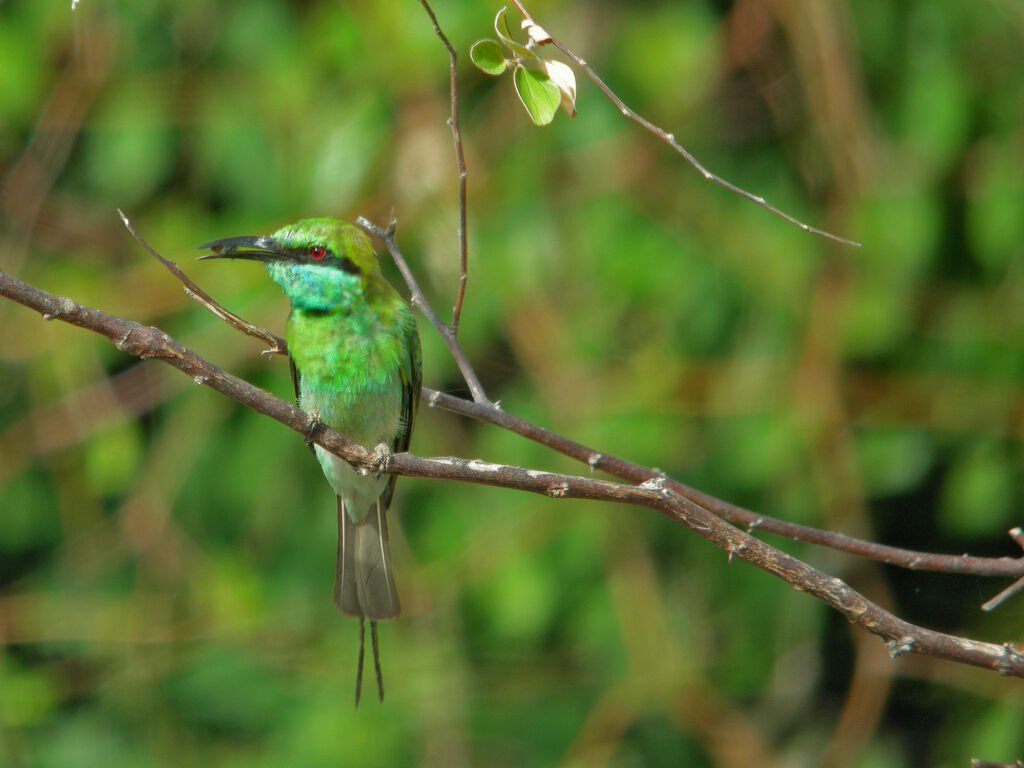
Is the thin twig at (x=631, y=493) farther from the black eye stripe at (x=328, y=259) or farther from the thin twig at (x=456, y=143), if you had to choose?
the black eye stripe at (x=328, y=259)

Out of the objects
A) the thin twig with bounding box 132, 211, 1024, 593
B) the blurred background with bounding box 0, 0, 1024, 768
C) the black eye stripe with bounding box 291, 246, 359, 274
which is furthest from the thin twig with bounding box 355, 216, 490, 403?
the blurred background with bounding box 0, 0, 1024, 768

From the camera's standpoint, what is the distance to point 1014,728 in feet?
11.3

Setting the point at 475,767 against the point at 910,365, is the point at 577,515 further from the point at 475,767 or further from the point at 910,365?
the point at 910,365

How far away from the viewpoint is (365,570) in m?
2.89

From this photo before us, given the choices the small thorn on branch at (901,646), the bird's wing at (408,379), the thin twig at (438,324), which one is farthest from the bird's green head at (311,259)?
the small thorn on branch at (901,646)

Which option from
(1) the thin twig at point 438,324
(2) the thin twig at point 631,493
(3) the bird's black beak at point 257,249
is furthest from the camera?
(3) the bird's black beak at point 257,249

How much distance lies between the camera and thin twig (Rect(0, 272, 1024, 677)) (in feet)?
5.20

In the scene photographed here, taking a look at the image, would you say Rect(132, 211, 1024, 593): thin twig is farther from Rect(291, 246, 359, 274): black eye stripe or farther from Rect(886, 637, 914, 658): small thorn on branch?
Rect(291, 246, 359, 274): black eye stripe

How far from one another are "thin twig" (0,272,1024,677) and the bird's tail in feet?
3.11

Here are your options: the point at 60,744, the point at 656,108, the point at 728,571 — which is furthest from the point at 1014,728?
the point at 60,744

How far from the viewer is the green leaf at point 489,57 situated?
66.9 inches

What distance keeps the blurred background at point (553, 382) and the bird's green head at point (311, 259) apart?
0.81 meters

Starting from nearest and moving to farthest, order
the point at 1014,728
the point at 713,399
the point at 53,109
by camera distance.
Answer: the point at 1014,728 < the point at 713,399 < the point at 53,109

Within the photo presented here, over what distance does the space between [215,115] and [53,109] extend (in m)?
0.58
